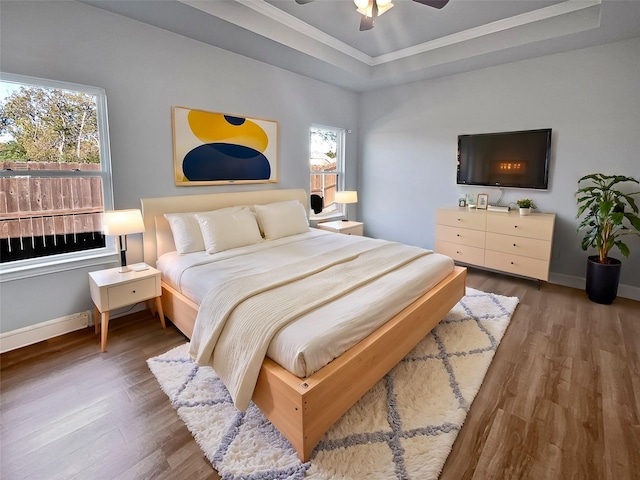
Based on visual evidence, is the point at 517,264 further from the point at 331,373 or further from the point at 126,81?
the point at 126,81

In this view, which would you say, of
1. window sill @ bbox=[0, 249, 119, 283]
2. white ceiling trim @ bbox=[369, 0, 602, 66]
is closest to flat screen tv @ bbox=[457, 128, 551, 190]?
white ceiling trim @ bbox=[369, 0, 602, 66]

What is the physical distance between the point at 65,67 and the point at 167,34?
3.13 ft

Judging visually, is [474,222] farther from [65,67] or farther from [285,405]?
[65,67]

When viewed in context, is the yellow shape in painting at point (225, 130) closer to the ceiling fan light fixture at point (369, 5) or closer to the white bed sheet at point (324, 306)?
the white bed sheet at point (324, 306)

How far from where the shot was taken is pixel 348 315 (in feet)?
5.90

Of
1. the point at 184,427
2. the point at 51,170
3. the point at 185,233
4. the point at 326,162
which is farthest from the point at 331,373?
the point at 326,162

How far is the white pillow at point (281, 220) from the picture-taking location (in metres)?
3.53

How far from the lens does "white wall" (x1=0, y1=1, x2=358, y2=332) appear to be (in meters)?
2.44

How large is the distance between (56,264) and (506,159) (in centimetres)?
481

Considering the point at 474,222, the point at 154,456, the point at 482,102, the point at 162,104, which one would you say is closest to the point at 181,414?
the point at 154,456

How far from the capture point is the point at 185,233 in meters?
3.03

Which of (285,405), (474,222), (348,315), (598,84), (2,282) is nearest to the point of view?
(285,405)

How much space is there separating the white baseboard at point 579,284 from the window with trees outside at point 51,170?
4.88m

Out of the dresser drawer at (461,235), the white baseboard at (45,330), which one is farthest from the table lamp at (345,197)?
the white baseboard at (45,330)
